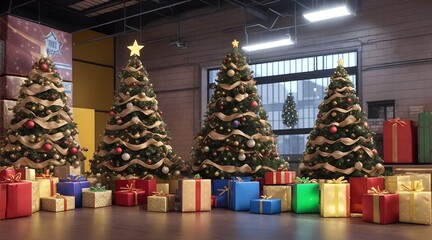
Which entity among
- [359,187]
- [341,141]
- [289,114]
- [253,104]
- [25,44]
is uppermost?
[25,44]

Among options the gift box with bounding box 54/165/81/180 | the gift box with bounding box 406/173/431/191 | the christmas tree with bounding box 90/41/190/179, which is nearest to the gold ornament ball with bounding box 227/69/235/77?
the christmas tree with bounding box 90/41/190/179

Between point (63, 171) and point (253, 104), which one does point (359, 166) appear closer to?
point (253, 104)

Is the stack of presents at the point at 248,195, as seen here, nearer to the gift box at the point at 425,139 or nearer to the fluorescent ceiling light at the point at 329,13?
the gift box at the point at 425,139

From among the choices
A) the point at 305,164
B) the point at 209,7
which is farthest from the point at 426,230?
the point at 209,7

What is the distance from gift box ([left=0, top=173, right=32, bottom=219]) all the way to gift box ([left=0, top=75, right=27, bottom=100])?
3.57 metres

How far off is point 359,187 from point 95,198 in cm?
350

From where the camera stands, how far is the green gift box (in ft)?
18.5

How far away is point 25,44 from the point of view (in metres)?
8.95

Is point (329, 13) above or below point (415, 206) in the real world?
above

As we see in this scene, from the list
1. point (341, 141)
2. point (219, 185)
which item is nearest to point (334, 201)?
point (341, 141)

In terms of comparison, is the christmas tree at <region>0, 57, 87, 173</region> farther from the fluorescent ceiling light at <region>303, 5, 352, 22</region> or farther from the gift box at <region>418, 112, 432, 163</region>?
the gift box at <region>418, 112, 432, 163</region>

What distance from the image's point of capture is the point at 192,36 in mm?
Answer: 13234

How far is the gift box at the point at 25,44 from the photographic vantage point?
28.5ft

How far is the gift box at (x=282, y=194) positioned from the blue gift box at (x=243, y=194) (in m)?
0.18
